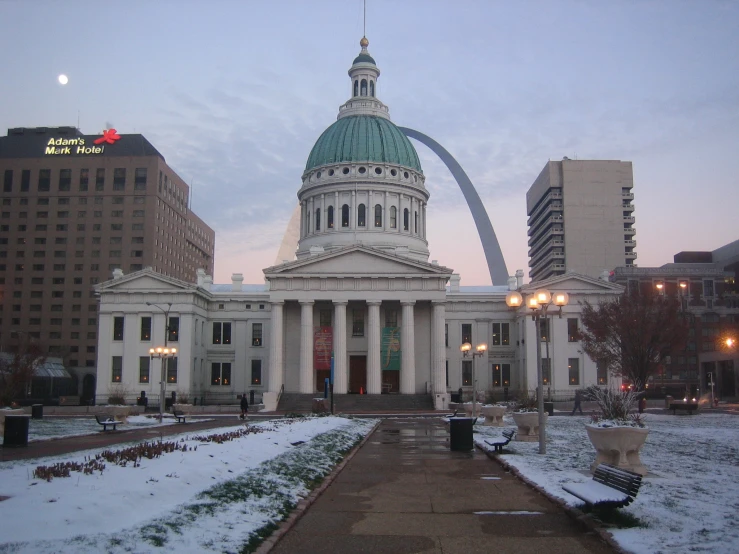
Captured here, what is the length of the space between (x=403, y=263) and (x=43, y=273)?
8756cm

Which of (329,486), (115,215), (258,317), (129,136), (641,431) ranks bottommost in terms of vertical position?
(329,486)

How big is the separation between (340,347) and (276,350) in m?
6.55

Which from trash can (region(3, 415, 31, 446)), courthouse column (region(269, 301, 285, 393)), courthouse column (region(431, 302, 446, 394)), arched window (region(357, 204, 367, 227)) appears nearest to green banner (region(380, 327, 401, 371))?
courthouse column (region(431, 302, 446, 394))

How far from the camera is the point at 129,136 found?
481 ft

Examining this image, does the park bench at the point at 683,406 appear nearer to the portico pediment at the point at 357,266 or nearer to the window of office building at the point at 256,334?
the portico pediment at the point at 357,266

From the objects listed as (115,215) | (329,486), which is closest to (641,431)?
(329,486)

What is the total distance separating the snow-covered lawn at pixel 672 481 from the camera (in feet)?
40.2

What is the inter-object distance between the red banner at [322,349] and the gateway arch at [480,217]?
37591 millimetres

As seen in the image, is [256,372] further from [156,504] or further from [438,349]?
[156,504]

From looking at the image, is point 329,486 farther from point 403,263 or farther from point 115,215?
point 115,215

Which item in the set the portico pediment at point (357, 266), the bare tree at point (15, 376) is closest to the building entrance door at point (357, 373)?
the portico pediment at point (357, 266)

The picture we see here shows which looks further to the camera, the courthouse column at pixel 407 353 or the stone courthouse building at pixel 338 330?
the stone courthouse building at pixel 338 330

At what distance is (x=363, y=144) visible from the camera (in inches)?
4097

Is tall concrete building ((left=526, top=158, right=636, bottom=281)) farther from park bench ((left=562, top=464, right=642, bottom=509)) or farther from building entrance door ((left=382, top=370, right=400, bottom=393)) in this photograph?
park bench ((left=562, top=464, right=642, bottom=509))
